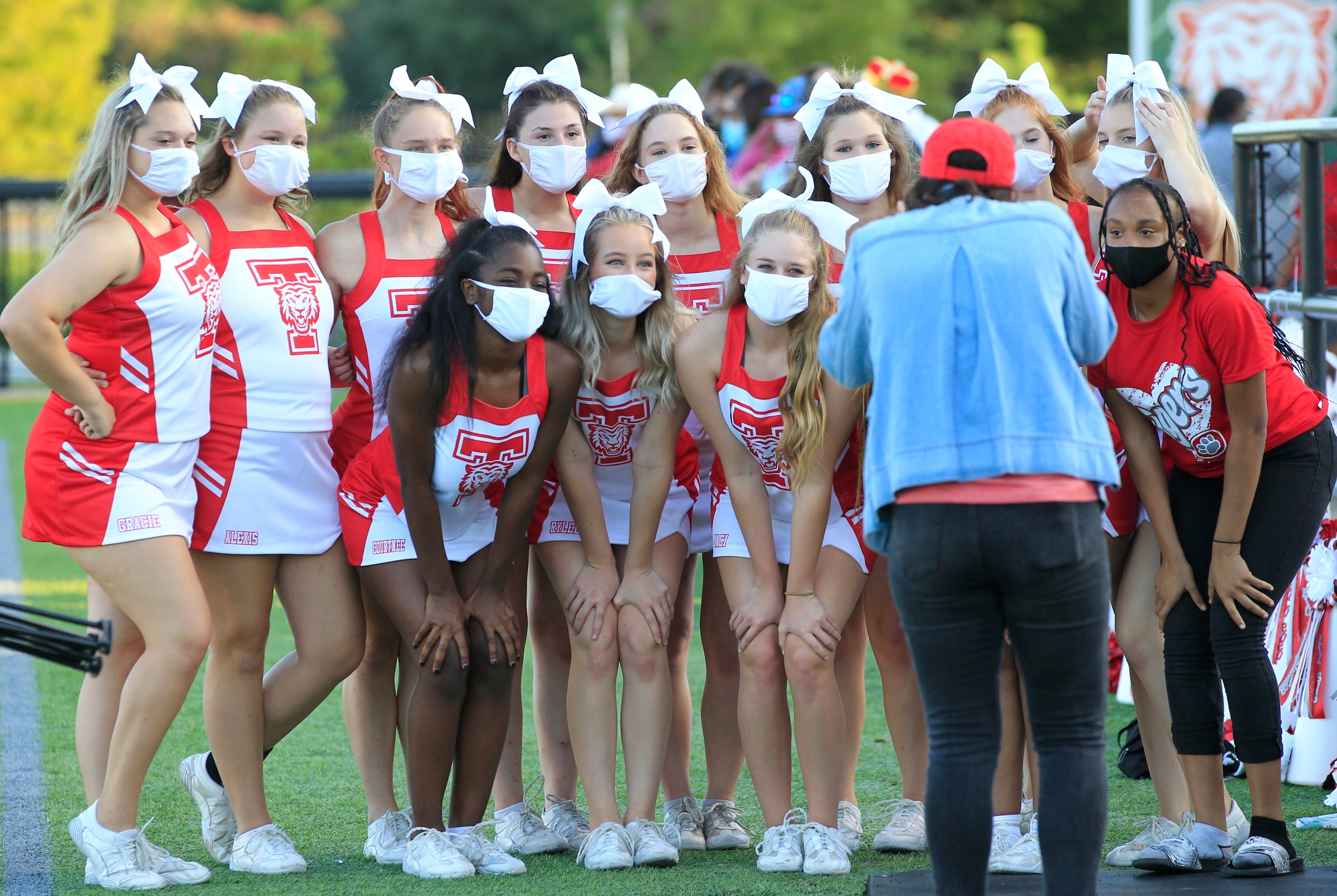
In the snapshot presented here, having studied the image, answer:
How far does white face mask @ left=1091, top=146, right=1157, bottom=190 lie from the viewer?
3.86 meters

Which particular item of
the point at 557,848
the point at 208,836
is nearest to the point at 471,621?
the point at 557,848

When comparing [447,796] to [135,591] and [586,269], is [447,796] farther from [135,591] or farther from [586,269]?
[586,269]

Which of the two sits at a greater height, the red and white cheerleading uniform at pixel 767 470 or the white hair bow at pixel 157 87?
the white hair bow at pixel 157 87

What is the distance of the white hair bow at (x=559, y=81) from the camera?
439cm

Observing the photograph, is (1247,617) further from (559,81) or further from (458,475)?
(559,81)

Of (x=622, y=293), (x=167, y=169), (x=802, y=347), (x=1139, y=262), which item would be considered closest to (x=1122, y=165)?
(x=1139, y=262)

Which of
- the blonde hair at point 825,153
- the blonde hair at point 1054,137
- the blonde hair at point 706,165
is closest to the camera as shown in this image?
the blonde hair at point 1054,137

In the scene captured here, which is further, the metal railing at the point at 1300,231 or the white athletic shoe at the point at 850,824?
the metal railing at the point at 1300,231

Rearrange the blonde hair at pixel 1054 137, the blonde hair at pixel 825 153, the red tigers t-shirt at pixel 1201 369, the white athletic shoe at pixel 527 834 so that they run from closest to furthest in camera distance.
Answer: the red tigers t-shirt at pixel 1201 369
the white athletic shoe at pixel 527 834
the blonde hair at pixel 1054 137
the blonde hair at pixel 825 153

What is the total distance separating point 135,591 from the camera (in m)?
3.56

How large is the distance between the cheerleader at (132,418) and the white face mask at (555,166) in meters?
0.98

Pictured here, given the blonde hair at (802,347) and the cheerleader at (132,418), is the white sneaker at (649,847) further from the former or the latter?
the cheerleader at (132,418)

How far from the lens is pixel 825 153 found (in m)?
4.16

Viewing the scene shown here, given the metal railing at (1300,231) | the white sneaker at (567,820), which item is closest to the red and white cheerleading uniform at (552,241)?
the white sneaker at (567,820)
